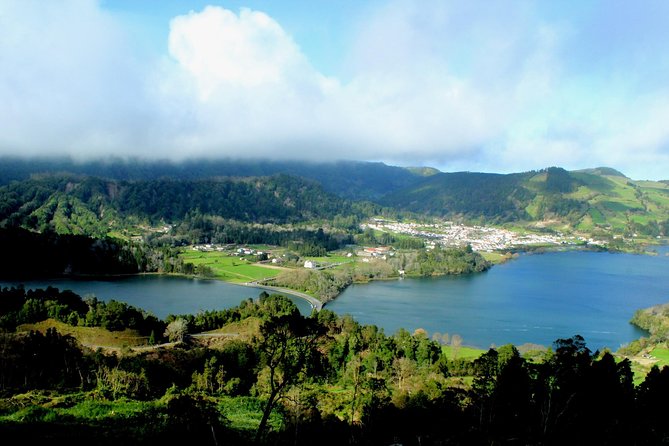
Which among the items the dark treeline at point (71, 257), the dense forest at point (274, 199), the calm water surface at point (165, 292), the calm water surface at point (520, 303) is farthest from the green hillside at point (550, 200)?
the dark treeline at point (71, 257)

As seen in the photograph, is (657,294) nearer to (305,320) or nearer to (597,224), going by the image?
(305,320)

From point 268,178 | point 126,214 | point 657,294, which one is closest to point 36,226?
point 126,214

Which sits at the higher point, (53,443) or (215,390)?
(53,443)

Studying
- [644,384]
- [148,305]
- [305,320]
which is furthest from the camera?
Result: [148,305]

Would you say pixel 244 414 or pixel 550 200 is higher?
pixel 550 200

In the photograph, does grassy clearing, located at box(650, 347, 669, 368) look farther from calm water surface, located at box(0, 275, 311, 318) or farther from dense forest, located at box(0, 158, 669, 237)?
dense forest, located at box(0, 158, 669, 237)

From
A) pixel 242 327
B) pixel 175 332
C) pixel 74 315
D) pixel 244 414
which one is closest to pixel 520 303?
pixel 242 327

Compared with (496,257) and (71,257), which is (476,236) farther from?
(71,257)
